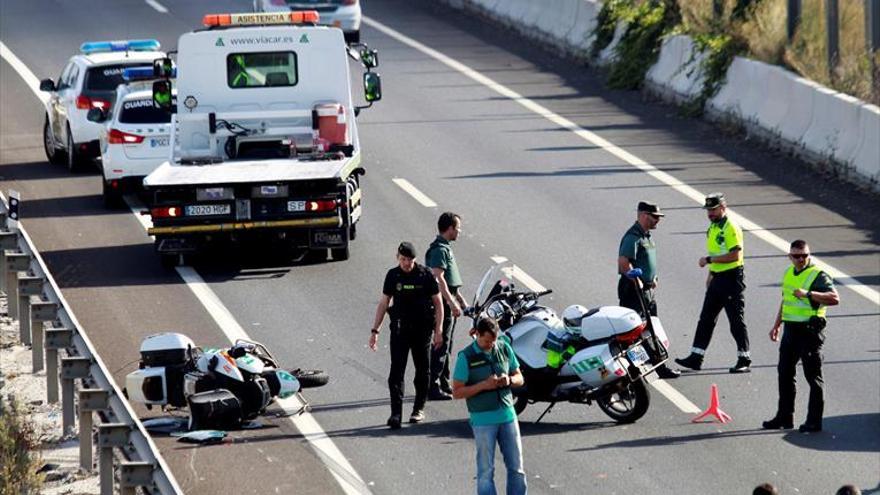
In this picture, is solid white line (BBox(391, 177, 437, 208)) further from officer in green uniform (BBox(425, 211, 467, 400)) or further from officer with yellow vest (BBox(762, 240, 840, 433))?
officer with yellow vest (BBox(762, 240, 840, 433))

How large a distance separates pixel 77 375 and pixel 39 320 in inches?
72.1

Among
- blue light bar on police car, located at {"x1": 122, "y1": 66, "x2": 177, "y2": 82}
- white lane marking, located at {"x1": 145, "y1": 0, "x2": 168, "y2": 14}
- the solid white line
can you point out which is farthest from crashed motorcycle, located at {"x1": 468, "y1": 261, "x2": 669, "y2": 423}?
white lane marking, located at {"x1": 145, "y1": 0, "x2": 168, "y2": 14}

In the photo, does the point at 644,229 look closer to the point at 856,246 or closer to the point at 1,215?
the point at 856,246

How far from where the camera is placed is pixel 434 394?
17172 mm

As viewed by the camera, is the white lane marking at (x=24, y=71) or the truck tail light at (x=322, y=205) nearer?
the truck tail light at (x=322, y=205)

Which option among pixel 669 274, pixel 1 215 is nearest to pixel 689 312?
pixel 669 274

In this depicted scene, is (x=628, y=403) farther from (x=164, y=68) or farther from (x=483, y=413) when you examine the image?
(x=164, y=68)

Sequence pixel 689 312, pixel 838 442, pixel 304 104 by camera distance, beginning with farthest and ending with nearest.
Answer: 1. pixel 304 104
2. pixel 689 312
3. pixel 838 442

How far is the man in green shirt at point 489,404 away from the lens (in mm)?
13531

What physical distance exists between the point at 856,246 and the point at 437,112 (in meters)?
10.4

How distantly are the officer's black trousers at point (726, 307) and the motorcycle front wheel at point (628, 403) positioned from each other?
5.93 ft

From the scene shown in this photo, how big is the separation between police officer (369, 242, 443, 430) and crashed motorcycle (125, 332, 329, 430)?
1.14 metres

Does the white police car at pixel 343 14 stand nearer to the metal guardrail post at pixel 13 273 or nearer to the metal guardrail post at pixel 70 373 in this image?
the metal guardrail post at pixel 13 273

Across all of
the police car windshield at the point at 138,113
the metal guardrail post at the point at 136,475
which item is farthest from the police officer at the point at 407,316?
the police car windshield at the point at 138,113
